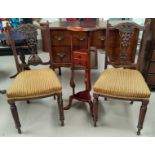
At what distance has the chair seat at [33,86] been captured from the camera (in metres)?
1.48

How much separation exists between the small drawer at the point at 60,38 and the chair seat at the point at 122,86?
83 cm

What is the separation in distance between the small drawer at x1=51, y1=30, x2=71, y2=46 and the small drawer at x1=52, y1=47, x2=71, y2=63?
7 centimetres

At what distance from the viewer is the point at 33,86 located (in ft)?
5.04

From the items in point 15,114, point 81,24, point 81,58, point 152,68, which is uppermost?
point 81,24

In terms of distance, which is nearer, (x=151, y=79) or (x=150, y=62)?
(x=150, y=62)

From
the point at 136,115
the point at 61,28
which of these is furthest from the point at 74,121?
the point at 61,28

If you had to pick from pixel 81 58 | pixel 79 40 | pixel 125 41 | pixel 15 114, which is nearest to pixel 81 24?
pixel 79 40

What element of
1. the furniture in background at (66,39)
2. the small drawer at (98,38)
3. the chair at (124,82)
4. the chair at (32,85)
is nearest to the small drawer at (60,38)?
the furniture in background at (66,39)

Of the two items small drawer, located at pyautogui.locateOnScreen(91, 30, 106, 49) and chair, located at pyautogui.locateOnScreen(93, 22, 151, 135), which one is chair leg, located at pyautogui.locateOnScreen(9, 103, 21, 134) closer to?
chair, located at pyautogui.locateOnScreen(93, 22, 151, 135)

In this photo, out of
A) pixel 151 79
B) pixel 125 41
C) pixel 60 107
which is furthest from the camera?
pixel 151 79

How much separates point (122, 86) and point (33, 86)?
774 mm

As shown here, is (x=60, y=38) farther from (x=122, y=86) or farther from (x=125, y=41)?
(x=122, y=86)

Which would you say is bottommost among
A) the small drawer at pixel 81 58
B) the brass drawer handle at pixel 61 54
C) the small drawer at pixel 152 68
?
the small drawer at pixel 152 68

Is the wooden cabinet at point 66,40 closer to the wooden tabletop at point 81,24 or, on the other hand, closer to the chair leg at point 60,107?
the wooden tabletop at point 81,24
